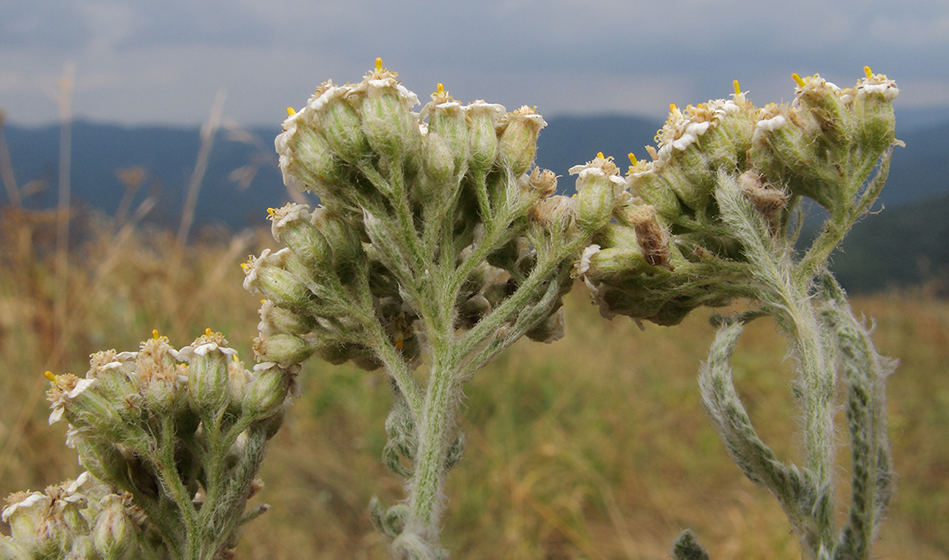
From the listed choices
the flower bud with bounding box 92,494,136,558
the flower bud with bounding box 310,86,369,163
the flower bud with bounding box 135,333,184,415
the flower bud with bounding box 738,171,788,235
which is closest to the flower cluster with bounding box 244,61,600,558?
the flower bud with bounding box 310,86,369,163

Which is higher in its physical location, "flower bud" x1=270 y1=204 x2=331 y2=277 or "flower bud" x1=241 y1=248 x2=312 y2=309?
"flower bud" x1=270 y1=204 x2=331 y2=277

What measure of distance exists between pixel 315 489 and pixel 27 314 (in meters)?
3.74

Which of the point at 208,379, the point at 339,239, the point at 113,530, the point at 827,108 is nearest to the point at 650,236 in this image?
the point at 827,108

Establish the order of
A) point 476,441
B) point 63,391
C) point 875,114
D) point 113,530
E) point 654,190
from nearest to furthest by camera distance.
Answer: point 113,530
point 63,391
point 875,114
point 654,190
point 476,441

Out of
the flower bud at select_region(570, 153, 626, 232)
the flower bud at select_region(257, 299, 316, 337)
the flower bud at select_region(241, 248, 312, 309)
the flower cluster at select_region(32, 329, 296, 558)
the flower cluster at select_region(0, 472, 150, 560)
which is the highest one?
the flower bud at select_region(570, 153, 626, 232)

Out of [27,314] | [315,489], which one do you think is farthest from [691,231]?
[27,314]

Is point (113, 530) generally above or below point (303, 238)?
below

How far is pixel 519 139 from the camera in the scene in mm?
2012

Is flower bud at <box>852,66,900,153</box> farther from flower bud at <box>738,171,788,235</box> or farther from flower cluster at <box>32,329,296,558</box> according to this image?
flower cluster at <box>32,329,296,558</box>

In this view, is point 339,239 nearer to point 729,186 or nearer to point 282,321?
point 282,321

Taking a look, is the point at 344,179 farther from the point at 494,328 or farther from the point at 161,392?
the point at 161,392

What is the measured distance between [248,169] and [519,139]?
6.57 m

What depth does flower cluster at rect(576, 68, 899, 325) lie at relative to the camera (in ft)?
6.23

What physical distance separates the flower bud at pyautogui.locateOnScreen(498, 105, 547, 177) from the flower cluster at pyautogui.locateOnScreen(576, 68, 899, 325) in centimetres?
22
